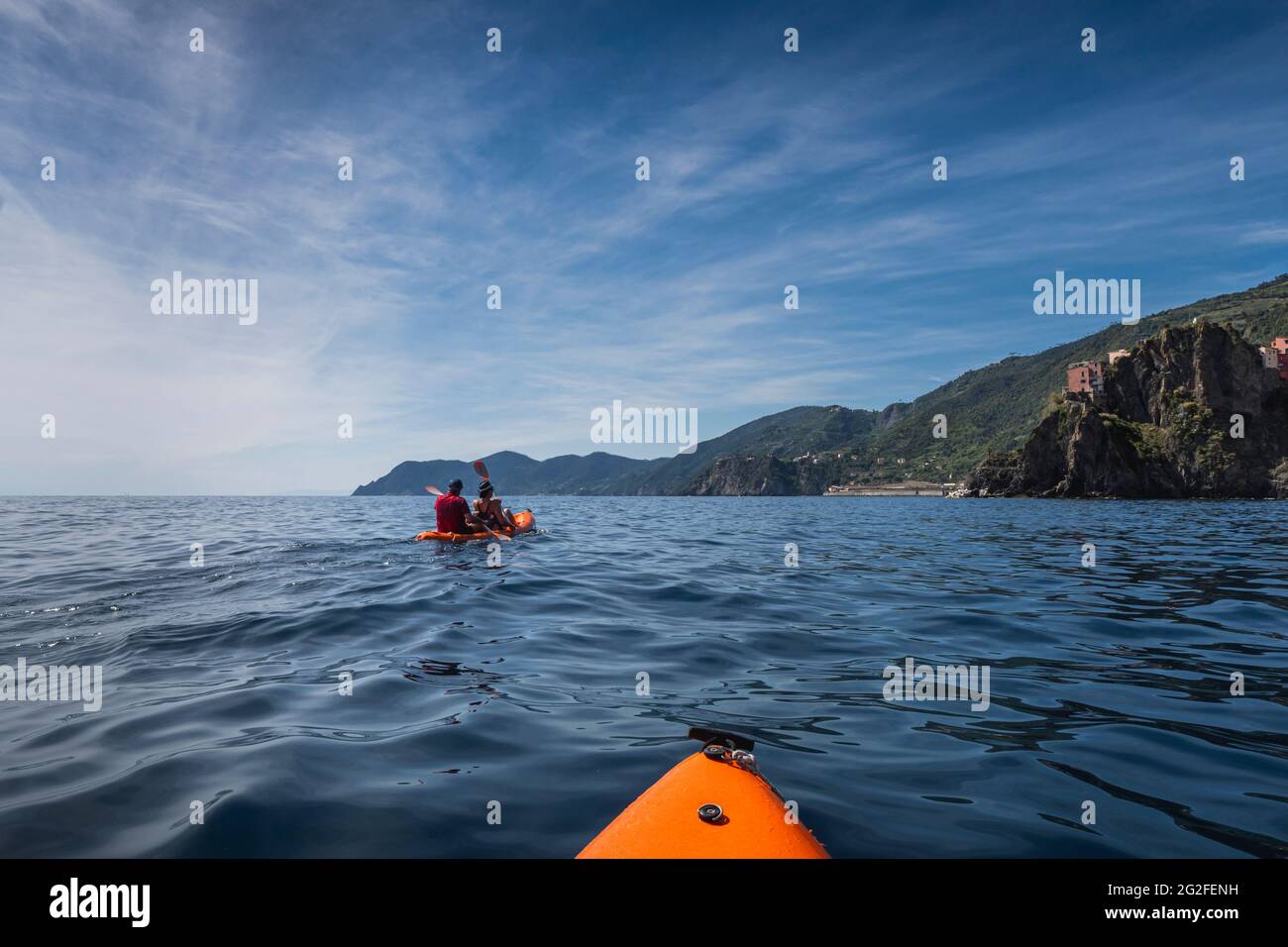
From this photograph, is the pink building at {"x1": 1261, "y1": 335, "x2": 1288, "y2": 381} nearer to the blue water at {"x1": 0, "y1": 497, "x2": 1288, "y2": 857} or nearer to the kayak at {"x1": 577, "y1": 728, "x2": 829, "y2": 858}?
the blue water at {"x1": 0, "y1": 497, "x2": 1288, "y2": 857}

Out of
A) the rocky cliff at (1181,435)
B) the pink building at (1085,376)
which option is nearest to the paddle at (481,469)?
the rocky cliff at (1181,435)

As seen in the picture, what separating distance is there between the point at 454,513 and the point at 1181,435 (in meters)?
139

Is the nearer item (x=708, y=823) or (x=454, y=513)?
(x=708, y=823)

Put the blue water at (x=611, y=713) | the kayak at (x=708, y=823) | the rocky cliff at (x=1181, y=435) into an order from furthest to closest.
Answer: the rocky cliff at (x=1181, y=435) → the blue water at (x=611, y=713) → the kayak at (x=708, y=823)

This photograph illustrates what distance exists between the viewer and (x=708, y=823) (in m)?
3.14

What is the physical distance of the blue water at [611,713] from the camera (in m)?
4.11

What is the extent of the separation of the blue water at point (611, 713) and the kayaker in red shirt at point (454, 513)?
6.33 meters

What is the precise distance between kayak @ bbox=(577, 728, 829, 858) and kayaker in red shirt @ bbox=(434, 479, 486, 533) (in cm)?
1792
